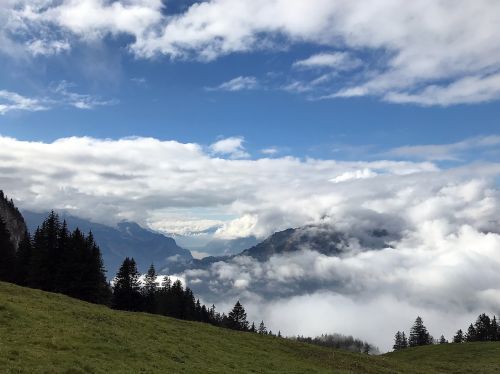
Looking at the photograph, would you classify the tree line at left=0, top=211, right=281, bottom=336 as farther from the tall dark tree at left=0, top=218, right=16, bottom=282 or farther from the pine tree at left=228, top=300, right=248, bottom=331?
the pine tree at left=228, top=300, right=248, bottom=331

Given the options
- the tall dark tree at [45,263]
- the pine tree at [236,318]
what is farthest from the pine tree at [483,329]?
the tall dark tree at [45,263]

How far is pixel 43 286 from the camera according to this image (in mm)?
82562

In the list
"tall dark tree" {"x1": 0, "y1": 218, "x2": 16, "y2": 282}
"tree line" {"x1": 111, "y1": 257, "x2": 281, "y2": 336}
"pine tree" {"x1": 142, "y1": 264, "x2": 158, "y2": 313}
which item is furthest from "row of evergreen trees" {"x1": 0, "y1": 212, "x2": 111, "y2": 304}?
"pine tree" {"x1": 142, "y1": 264, "x2": 158, "y2": 313}

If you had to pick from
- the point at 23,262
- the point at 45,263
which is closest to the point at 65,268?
the point at 45,263

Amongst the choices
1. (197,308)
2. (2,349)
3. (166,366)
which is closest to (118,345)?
(166,366)

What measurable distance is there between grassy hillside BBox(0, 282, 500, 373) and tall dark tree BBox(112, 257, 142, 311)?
160 feet

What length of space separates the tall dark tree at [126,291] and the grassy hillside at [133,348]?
48821 millimetres

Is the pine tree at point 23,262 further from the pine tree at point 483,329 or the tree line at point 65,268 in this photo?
the pine tree at point 483,329

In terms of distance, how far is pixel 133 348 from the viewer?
34656mm

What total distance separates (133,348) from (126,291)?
75.4 m

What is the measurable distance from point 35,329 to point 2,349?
6.82m

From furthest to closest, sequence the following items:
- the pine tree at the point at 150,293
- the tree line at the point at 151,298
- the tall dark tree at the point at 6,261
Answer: the pine tree at the point at 150,293
the tree line at the point at 151,298
the tall dark tree at the point at 6,261

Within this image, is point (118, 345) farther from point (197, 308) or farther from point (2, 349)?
point (197, 308)

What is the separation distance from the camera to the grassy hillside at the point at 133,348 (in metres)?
27.7
